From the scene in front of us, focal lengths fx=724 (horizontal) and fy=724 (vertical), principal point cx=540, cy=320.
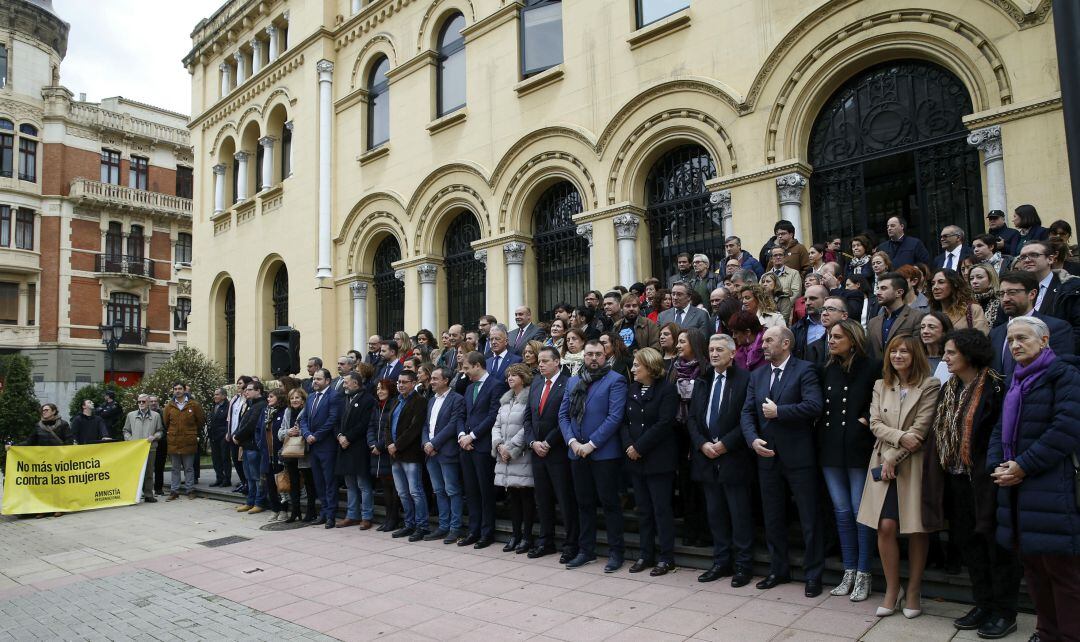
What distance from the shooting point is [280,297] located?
69.5 ft

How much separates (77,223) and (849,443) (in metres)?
41.2

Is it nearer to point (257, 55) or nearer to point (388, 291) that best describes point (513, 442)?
point (388, 291)

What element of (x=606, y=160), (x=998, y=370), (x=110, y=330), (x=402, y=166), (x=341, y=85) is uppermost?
(x=341, y=85)

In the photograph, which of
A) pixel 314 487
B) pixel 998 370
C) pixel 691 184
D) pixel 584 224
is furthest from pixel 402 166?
pixel 998 370

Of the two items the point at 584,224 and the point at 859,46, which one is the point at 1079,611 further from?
the point at 584,224

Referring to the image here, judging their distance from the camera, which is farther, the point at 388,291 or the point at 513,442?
the point at 388,291

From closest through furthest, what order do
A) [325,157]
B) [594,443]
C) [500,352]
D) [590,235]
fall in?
[594,443] → [500,352] → [590,235] → [325,157]

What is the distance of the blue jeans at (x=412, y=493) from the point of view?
29.9ft

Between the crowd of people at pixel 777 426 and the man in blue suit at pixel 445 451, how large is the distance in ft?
0.09

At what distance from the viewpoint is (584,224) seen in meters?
13.1

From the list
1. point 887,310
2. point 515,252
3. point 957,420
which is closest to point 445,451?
point 887,310

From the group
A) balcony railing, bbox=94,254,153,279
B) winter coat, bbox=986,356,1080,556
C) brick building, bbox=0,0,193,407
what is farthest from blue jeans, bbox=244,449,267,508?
balcony railing, bbox=94,254,153,279

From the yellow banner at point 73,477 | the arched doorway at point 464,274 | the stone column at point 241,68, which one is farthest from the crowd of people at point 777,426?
the stone column at point 241,68

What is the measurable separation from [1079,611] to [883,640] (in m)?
1.10
